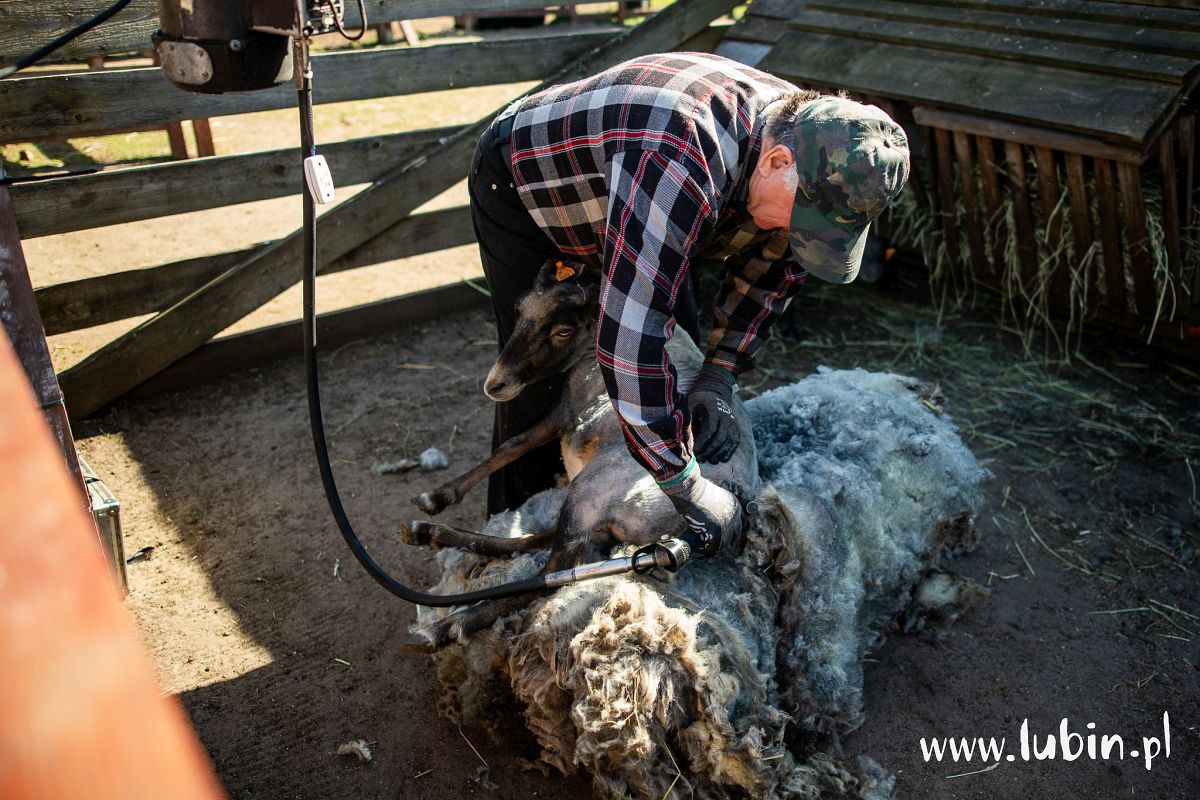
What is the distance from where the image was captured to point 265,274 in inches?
179

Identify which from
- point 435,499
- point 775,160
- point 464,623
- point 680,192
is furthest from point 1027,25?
point 464,623

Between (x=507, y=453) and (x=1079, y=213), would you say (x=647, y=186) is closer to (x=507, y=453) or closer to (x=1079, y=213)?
(x=507, y=453)

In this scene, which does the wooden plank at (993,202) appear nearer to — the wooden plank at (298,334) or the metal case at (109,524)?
the wooden plank at (298,334)

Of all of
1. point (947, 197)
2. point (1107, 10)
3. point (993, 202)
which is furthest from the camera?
point (947, 197)

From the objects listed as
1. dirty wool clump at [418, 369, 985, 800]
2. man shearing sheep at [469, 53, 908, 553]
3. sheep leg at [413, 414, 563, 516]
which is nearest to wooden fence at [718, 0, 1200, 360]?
dirty wool clump at [418, 369, 985, 800]

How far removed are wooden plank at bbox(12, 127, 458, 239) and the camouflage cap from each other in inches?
120

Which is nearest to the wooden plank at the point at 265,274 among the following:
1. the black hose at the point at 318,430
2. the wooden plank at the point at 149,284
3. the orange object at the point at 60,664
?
the wooden plank at the point at 149,284

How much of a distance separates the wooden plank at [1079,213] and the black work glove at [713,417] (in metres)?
2.51

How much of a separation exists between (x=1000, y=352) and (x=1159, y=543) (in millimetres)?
1621

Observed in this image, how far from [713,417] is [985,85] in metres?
2.80

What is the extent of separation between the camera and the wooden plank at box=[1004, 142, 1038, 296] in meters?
4.57

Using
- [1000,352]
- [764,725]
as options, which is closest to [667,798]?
[764,725]

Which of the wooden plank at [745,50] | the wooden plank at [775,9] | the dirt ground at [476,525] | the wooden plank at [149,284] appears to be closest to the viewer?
the dirt ground at [476,525]

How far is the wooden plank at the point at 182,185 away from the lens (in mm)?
3998
